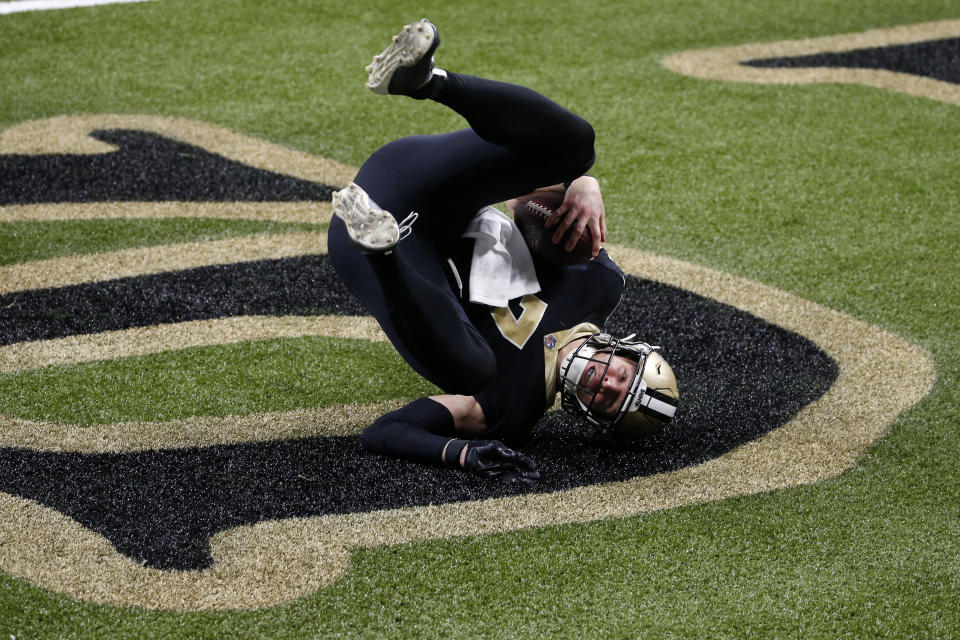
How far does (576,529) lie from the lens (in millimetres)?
3287

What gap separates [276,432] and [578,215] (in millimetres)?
1298

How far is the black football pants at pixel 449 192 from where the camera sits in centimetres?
319

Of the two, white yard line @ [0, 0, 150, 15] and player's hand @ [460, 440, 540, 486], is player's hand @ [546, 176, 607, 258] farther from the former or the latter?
white yard line @ [0, 0, 150, 15]

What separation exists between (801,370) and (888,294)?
0.85 m

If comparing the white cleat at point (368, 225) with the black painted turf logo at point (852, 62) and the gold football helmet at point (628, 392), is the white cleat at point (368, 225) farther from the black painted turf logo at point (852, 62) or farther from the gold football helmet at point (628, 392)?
the black painted turf logo at point (852, 62)

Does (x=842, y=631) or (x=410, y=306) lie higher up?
(x=410, y=306)

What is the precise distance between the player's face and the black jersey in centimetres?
17

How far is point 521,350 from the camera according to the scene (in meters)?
3.68

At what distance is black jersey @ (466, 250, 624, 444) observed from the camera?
3.65m

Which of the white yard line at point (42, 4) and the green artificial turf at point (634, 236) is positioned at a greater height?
the white yard line at point (42, 4)

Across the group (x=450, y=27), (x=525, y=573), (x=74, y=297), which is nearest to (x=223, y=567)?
(x=525, y=573)

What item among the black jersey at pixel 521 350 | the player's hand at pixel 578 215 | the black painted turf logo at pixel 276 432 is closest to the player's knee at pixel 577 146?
the player's hand at pixel 578 215

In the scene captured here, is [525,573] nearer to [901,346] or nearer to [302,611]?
[302,611]

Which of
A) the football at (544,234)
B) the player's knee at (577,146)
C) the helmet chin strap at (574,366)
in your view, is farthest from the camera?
the football at (544,234)
